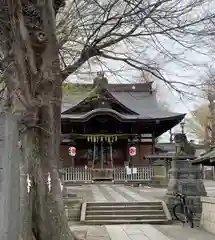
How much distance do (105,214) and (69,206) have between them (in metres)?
1.39

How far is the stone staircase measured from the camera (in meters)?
13.9

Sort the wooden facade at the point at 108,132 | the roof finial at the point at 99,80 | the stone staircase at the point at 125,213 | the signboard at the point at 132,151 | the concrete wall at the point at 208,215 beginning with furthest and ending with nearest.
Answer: the signboard at the point at 132,151 → the wooden facade at the point at 108,132 → the stone staircase at the point at 125,213 → the concrete wall at the point at 208,215 → the roof finial at the point at 99,80

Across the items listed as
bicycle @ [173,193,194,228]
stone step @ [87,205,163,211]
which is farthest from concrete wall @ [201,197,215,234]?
stone step @ [87,205,163,211]

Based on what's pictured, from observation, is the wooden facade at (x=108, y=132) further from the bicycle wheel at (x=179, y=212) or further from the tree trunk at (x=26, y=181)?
the tree trunk at (x=26, y=181)

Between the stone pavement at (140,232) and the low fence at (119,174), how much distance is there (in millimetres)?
14184

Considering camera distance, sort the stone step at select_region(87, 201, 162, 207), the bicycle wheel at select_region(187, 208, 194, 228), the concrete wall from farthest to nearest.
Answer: the stone step at select_region(87, 201, 162, 207) → the bicycle wheel at select_region(187, 208, 194, 228) → the concrete wall

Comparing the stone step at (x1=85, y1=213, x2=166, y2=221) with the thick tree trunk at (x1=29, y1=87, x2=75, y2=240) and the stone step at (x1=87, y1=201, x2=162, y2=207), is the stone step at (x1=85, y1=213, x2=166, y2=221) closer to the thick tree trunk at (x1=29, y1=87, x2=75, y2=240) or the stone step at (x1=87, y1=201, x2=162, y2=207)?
the stone step at (x1=87, y1=201, x2=162, y2=207)

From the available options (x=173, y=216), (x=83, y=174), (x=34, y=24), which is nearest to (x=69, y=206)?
(x=173, y=216)

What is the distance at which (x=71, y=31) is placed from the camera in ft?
30.1

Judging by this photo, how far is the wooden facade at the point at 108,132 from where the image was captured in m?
28.2

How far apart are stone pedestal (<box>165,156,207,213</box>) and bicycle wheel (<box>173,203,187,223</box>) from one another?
1.49 feet

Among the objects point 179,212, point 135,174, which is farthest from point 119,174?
point 179,212

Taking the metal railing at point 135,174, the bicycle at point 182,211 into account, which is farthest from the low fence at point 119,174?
the bicycle at point 182,211

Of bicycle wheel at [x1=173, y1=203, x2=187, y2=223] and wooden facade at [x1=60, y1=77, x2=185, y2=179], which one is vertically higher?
wooden facade at [x1=60, y1=77, x2=185, y2=179]
